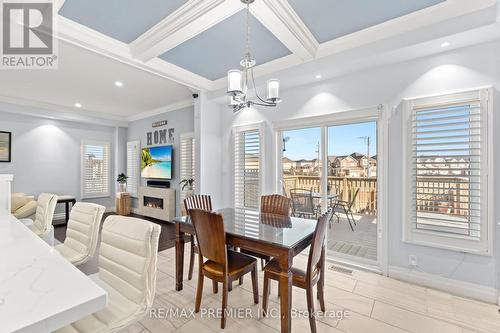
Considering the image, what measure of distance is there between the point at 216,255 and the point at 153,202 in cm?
453

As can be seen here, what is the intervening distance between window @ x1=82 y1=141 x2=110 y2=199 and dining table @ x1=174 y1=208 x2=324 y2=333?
5.27 m

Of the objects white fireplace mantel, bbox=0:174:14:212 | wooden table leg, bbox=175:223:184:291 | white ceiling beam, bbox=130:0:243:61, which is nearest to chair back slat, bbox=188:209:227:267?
wooden table leg, bbox=175:223:184:291

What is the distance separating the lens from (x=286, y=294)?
1.70 metres

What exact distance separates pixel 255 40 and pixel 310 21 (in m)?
0.70

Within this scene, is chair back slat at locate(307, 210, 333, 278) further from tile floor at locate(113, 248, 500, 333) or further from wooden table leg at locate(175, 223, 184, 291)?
wooden table leg at locate(175, 223, 184, 291)

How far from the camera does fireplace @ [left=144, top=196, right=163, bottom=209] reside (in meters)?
5.70

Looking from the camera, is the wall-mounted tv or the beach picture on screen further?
the wall-mounted tv

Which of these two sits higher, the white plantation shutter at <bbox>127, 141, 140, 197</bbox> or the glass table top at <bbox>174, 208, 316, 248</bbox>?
the white plantation shutter at <bbox>127, 141, 140, 197</bbox>

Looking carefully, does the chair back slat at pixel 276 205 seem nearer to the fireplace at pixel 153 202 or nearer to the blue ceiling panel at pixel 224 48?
the blue ceiling panel at pixel 224 48

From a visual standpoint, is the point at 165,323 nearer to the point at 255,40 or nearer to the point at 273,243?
the point at 273,243

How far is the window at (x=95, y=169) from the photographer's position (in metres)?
6.25

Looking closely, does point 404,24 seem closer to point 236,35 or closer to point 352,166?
point 352,166

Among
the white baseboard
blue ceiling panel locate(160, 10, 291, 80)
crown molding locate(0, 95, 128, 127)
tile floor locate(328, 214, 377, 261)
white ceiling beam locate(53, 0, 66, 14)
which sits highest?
blue ceiling panel locate(160, 10, 291, 80)

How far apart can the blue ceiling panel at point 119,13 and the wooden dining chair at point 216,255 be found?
207 centimetres
